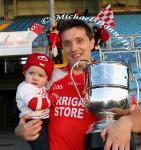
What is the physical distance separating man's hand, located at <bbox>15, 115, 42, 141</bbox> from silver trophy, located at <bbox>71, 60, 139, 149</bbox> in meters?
0.28

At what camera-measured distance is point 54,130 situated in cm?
152

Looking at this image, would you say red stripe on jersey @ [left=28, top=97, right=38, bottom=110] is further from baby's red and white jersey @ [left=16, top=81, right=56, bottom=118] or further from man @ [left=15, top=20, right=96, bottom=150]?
man @ [left=15, top=20, right=96, bottom=150]

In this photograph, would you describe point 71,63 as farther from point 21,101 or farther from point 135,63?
point 135,63

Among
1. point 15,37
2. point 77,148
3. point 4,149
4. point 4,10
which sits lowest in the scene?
point 4,149

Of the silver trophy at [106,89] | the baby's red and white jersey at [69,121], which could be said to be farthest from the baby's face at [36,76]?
the silver trophy at [106,89]

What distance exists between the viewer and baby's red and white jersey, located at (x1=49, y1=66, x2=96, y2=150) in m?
1.48

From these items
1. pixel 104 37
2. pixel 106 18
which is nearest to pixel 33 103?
pixel 104 37

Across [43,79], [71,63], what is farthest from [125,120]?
[43,79]

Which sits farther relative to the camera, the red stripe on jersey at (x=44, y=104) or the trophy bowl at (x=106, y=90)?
the red stripe on jersey at (x=44, y=104)

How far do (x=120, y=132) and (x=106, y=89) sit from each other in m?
0.17

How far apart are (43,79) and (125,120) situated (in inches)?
27.4

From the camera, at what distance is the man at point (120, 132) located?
41.7 inches

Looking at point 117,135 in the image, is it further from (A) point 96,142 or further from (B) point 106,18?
(B) point 106,18

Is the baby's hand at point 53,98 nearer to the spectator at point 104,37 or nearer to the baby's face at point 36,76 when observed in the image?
the baby's face at point 36,76
